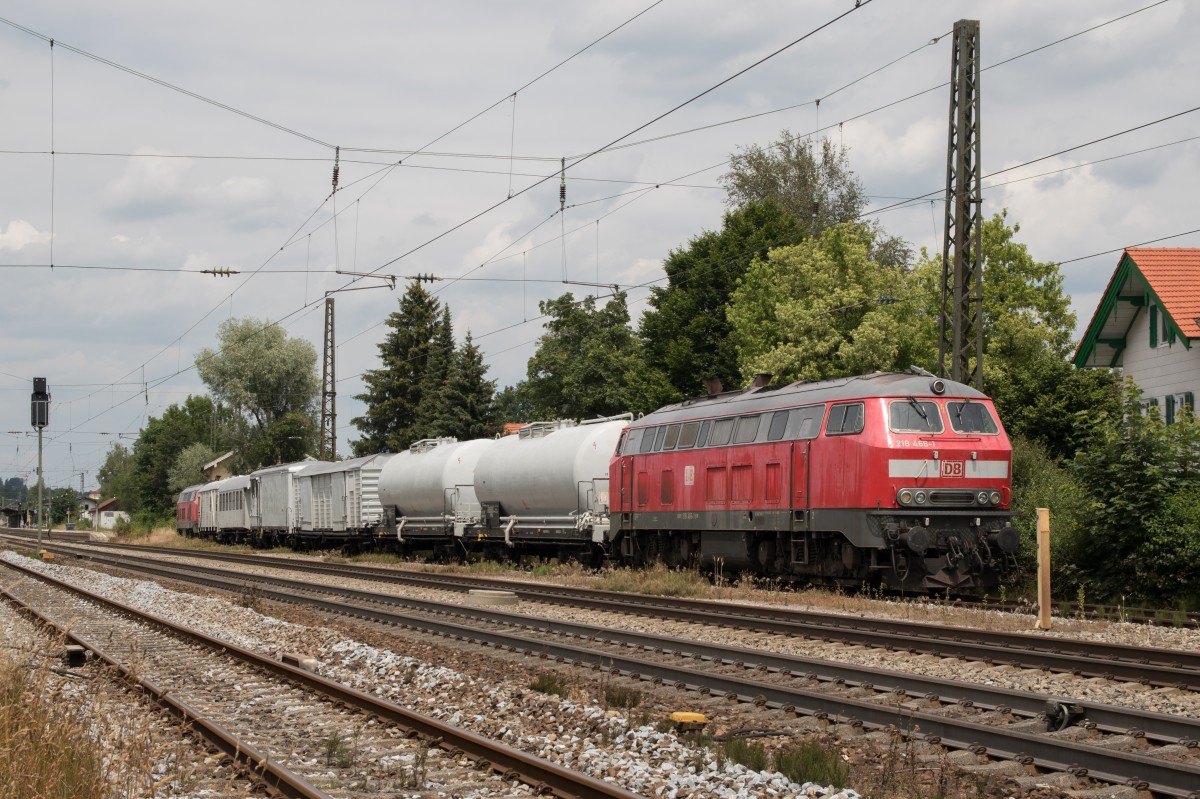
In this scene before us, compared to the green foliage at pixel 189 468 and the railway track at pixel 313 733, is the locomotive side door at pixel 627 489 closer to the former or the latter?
the railway track at pixel 313 733

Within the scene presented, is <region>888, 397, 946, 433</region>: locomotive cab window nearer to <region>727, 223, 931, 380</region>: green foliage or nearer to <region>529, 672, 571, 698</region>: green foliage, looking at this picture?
<region>529, 672, 571, 698</region>: green foliage

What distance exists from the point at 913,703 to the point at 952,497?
960 cm

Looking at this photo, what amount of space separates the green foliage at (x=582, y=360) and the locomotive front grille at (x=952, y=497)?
161ft

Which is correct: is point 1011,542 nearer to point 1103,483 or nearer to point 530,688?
point 1103,483

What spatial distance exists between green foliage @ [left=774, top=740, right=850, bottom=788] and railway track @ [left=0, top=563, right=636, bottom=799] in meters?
1.37

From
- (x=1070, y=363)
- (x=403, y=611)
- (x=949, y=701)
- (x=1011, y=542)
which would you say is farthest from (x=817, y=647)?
(x=1070, y=363)

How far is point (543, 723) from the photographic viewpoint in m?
10.4

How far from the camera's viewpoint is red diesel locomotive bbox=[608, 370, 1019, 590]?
1920 cm

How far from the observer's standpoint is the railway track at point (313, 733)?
27.6 feet

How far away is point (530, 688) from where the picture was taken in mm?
12070

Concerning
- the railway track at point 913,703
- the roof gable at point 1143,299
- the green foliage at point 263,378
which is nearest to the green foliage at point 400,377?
the green foliage at point 263,378

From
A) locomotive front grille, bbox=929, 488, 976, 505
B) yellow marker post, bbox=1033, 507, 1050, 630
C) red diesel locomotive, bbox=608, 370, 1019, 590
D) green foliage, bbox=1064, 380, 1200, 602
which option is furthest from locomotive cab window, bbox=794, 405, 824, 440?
yellow marker post, bbox=1033, 507, 1050, 630

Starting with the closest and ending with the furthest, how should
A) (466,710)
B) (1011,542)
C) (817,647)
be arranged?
(466,710), (817,647), (1011,542)

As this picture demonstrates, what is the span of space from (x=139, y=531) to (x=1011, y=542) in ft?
267
